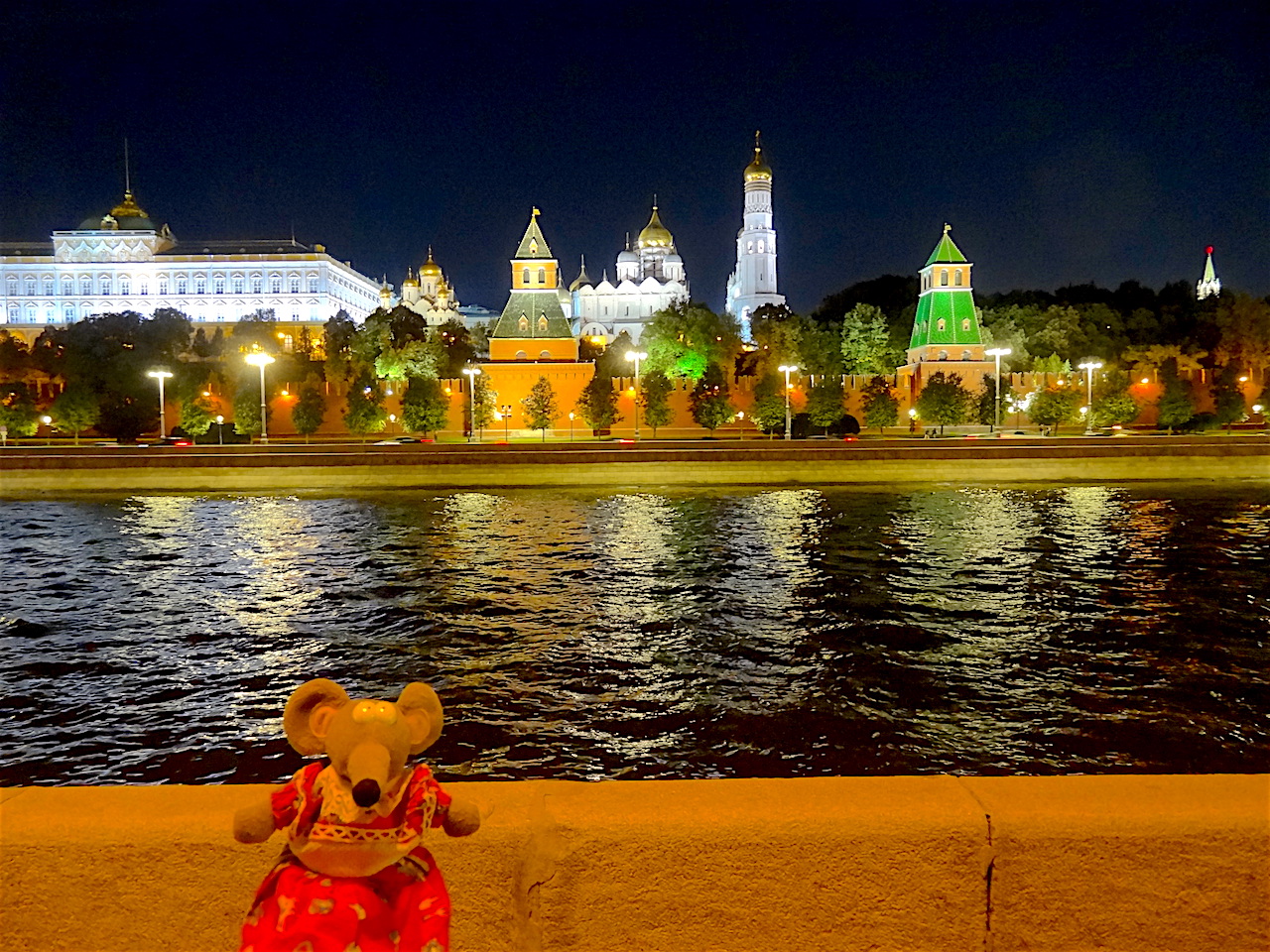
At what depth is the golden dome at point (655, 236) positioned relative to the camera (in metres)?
96.8

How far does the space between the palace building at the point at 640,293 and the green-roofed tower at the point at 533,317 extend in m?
35.4

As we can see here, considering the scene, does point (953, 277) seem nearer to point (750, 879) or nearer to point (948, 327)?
point (948, 327)

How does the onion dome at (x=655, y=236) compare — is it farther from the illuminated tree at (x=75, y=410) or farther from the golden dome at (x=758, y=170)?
the illuminated tree at (x=75, y=410)

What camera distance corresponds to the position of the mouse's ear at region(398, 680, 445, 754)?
95.5 inches

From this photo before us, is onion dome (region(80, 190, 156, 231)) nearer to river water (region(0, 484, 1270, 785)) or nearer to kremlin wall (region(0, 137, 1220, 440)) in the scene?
kremlin wall (region(0, 137, 1220, 440))

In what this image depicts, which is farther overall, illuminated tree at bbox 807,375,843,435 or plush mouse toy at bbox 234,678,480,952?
illuminated tree at bbox 807,375,843,435

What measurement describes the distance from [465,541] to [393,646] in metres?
8.25

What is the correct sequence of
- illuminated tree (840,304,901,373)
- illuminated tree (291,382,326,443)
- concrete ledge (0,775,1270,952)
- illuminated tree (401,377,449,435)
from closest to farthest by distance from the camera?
concrete ledge (0,775,1270,952) < illuminated tree (401,377,449,435) < illuminated tree (291,382,326,443) < illuminated tree (840,304,901,373)

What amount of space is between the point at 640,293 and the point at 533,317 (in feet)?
137

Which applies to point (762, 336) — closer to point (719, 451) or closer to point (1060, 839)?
point (719, 451)

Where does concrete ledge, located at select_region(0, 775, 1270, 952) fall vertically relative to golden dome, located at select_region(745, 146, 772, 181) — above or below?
below

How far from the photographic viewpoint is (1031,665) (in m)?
10.6

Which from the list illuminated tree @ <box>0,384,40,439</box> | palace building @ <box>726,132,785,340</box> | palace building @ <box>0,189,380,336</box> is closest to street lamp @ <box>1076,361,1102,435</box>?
palace building @ <box>726,132,785,340</box>

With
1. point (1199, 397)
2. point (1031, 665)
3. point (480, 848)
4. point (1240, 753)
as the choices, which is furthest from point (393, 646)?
point (1199, 397)
